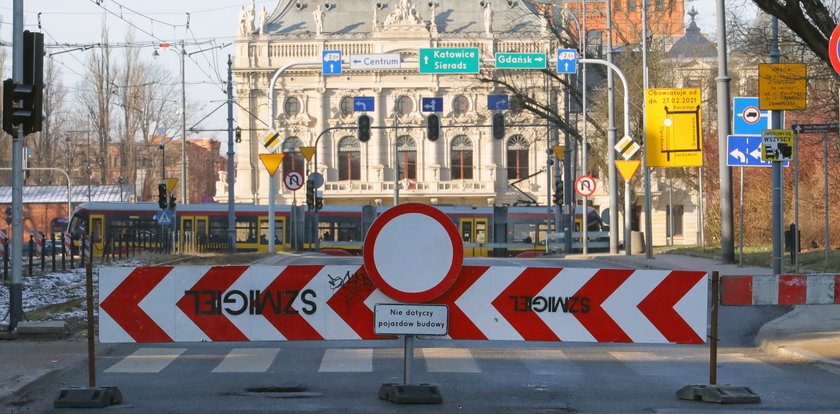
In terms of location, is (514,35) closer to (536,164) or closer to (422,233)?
(536,164)

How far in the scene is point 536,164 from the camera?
283ft

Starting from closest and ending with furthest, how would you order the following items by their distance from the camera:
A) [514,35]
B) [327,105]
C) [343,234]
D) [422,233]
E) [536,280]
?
[422,233] → [536,280] → [343,234] → [514,35] → [327,105]

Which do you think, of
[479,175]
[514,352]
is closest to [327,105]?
[479,175]

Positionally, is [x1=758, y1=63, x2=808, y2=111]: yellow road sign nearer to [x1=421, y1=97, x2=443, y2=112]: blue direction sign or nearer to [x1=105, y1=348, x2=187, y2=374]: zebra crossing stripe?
[x1=105, y1=348, x2=187, y2=374]: zebra crossing stripe

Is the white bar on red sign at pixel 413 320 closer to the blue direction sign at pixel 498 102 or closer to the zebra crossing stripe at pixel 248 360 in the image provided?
the zebra crossing stripe at pixel 248 360

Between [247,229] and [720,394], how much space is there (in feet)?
147

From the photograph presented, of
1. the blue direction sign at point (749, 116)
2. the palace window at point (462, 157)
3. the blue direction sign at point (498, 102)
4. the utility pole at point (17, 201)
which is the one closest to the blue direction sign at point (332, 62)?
the blue direction sign at point (498, 102)

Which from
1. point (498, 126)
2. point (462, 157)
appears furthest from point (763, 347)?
point (462, 157)

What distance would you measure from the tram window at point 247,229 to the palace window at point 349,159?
3390cm

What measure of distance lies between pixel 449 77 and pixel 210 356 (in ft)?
242

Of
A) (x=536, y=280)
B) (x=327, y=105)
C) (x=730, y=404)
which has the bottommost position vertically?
(x=730, y=404)

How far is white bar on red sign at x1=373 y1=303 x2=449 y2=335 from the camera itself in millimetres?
8203

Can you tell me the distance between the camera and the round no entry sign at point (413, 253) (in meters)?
8.03

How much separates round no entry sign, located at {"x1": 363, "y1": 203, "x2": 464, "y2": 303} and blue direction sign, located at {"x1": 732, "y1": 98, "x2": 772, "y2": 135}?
1496 centimetres
